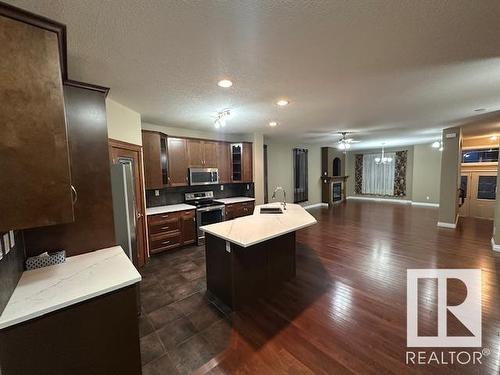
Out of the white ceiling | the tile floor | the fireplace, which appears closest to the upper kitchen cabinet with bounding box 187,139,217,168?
the white ceiling

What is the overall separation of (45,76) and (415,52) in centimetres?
264

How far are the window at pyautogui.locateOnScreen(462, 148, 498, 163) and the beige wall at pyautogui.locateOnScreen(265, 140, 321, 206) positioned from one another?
472 centimetres

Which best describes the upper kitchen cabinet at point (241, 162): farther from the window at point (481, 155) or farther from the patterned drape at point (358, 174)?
the patterned drape at point (358, 174)

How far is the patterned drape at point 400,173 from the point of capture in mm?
9438

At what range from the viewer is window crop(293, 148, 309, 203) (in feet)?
26.8

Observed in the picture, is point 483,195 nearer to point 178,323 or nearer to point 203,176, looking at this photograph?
point 203,176

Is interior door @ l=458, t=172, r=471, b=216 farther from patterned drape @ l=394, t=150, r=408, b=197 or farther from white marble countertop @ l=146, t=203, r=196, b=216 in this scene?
white marble countertop @ l=146, t=203, r=196, b=216

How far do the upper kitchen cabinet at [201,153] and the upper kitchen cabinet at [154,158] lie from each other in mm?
589

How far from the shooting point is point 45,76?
114cm

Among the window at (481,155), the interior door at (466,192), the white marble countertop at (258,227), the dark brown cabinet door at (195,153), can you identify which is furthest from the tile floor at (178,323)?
the window at (481,155)

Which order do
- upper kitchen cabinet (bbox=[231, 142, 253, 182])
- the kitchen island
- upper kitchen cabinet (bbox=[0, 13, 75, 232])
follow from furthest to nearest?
upper kitchen cabinet (bbox=[231, 142, 253, 182])
the kitchen island
upper kitchen cabinet (bbox=[0, 13, 75, 232])

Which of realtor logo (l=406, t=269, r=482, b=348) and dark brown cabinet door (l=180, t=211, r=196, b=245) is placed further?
dark brown cabinet door (l=180, t=211, r=196, b=245)

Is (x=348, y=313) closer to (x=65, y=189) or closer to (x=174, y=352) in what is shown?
(x=174, y=352)

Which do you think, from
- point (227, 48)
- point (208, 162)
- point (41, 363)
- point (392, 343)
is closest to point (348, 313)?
point (392, 343)
